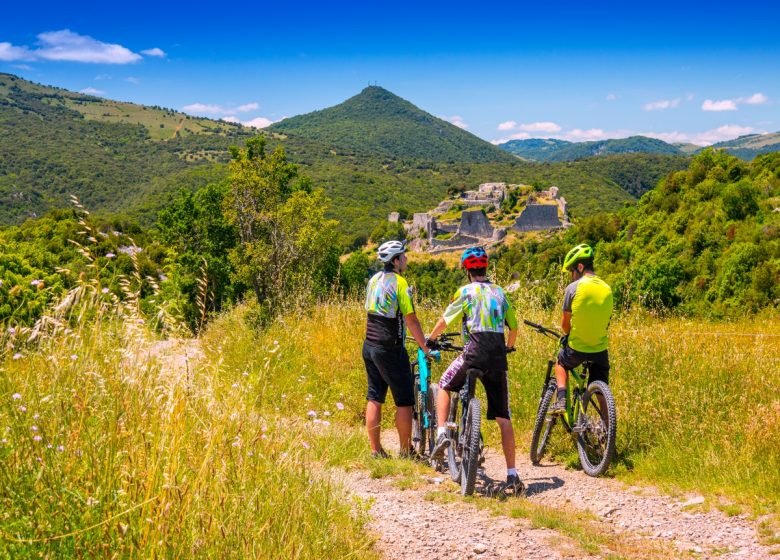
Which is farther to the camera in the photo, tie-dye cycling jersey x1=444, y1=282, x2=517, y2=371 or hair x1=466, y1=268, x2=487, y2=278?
hair x1=466, y1=268, x2=487, y2=278

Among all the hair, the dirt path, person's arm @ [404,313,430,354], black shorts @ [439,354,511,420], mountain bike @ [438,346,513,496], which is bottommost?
the dirt path

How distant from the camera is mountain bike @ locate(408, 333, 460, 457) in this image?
17.3 ft

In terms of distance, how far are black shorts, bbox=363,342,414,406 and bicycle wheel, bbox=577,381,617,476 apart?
1547mm

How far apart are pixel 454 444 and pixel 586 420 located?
121 centimetres

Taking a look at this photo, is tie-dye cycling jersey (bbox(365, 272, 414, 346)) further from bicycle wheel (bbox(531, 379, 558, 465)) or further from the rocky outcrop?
the rocky outcrop

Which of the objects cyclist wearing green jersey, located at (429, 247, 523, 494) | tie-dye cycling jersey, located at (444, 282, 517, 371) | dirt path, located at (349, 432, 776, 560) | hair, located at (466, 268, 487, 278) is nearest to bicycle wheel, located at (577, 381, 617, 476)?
dirt path, located at (349, 432, 776, 560)

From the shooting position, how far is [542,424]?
531cm

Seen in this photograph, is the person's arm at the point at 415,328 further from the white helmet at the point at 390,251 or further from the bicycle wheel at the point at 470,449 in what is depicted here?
the bicycle wheel at the point at 470,449

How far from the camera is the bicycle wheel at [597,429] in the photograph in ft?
15.3

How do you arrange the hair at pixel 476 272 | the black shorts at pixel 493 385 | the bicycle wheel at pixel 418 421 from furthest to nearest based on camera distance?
the bicycle wheel at pixel 418 421, the hair at pixel 476 272, the black shorts at pixel 493 385

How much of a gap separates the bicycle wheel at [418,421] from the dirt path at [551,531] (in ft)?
2.34

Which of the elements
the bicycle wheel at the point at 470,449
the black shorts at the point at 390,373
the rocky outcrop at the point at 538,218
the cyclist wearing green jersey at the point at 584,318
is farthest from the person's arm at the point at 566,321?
the rocky outcrop at the point at 538,218

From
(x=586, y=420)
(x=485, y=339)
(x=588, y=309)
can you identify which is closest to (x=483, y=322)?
(x=485, y=339)

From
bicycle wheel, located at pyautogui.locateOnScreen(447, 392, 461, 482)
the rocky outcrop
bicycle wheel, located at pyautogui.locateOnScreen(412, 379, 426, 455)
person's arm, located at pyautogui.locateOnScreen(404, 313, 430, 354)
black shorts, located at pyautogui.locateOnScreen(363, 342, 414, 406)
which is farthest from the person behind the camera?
the rocky outcrop
